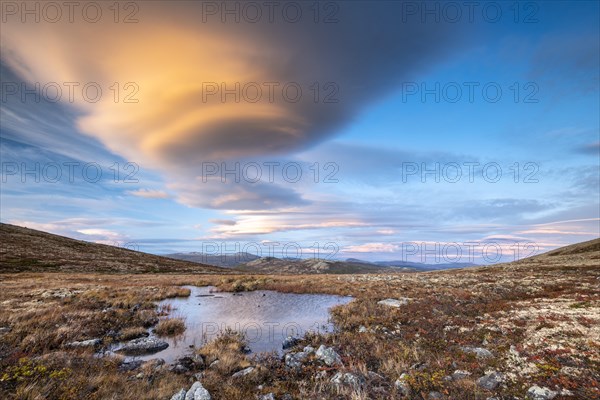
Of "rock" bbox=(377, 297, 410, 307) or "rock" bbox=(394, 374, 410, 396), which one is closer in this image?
"rock" bbox=(394, 374, 410, 396)

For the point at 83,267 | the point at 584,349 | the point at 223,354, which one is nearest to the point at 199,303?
the point at 223,354

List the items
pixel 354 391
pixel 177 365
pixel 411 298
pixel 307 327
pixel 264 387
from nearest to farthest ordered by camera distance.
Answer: pixel 354 391
pixel 264 387
pixel 177 365
pixel 307 327
pixel 411 298

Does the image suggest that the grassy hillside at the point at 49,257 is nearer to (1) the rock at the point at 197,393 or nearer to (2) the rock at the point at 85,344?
(2) the rock at the point at 85,344

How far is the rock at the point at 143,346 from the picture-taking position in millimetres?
14211

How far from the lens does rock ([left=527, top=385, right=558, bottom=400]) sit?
29.1ft

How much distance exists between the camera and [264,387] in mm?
10172

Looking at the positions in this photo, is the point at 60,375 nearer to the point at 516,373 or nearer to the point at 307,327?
the point at 307,327

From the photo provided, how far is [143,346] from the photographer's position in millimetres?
14750

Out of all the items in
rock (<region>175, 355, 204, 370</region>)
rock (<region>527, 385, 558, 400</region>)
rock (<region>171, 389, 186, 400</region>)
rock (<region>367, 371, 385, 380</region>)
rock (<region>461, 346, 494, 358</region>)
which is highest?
rock (<region>527, 385, 558, 400</region>)

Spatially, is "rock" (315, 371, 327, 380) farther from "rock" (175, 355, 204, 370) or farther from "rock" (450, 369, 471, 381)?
"rock" (175, 355, 204, 370)

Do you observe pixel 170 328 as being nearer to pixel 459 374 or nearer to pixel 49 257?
pixel 459 374

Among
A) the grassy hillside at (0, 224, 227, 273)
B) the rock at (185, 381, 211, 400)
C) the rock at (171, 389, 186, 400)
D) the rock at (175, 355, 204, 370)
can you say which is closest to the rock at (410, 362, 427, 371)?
the rock at (185, 381, 211, 400)

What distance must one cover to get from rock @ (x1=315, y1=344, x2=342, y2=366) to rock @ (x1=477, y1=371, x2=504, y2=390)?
205 inches

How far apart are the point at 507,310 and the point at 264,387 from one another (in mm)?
19428
